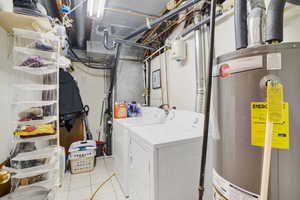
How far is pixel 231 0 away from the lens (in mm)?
1347

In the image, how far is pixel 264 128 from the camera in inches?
21.1

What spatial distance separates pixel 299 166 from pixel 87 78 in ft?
12.3

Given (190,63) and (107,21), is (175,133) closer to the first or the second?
(190,63)

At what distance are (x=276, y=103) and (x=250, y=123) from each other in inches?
4.6

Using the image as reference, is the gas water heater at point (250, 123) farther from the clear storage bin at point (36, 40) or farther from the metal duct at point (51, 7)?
the metal duct at point (51, 7)

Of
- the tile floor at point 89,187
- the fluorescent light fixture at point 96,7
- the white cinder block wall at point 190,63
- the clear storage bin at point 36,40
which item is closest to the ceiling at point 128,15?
the fluorescent light fixture at point 96,7

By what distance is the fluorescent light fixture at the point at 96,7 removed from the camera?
A: 1658 millimetres

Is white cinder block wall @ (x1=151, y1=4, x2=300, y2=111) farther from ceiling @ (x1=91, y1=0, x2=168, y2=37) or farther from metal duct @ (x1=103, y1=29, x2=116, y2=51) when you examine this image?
metal duct @ (x1=103, y1=29, x2=116, y2=51)

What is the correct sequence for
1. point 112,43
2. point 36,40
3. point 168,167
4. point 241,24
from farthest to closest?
point 112,43 → point 36,40 → point 168,167 → point 241,24

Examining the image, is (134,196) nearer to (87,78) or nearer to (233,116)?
(233,116)

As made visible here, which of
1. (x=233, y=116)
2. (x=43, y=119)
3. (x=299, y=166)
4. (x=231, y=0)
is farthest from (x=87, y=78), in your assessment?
(x=299, y=166)

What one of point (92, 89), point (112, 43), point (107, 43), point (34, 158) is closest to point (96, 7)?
point (107, 43)

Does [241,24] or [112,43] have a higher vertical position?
[112,43]

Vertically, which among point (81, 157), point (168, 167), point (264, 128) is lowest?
point (81, 157)
